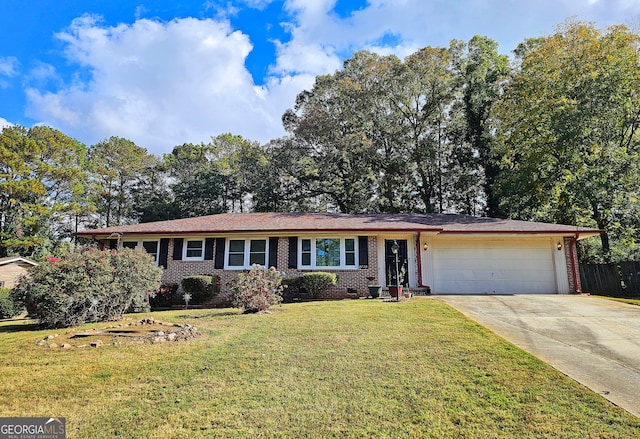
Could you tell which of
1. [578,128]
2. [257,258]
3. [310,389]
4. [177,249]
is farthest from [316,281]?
[578,128]

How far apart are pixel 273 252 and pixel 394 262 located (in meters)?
4.80

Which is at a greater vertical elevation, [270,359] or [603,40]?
[603,40]

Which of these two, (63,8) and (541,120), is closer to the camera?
(63,8)

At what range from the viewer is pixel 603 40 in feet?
62.6

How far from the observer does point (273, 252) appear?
47.4 feet

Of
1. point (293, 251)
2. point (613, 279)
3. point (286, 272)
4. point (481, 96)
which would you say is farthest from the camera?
point (481, 96)

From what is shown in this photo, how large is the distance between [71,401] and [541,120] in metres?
23.1

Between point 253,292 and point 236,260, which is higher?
point 236,260

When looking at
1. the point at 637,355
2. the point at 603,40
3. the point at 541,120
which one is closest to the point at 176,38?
the point at 637,355

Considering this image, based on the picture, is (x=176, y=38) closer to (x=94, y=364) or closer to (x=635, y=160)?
(x=94, y=364)

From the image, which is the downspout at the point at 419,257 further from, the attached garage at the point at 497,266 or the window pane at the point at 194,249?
the window pane at the point at 194,249

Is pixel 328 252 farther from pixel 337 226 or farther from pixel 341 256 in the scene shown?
pixel 337 226

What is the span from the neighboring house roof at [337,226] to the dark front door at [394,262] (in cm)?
76

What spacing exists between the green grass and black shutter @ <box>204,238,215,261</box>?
7.84 metres
